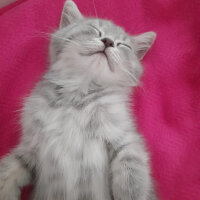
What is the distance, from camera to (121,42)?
1.29 m

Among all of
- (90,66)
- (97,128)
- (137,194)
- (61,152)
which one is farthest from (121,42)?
(137,194)

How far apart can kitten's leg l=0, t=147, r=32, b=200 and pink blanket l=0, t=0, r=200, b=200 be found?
0.65ft

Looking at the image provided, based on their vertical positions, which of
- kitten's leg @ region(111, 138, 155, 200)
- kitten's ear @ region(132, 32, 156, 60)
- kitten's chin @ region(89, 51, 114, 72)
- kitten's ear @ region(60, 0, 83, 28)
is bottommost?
kitten's leg @ region(111, 138, 155, 200)

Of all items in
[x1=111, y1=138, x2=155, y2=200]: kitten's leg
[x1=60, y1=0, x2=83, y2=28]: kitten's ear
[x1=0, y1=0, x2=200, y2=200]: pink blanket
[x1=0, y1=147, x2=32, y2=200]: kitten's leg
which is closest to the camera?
[x1=111, y1=138, x2=155, y2=200]: kitten's leg

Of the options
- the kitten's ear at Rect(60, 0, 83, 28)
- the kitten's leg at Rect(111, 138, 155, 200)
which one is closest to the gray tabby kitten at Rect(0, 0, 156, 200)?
the kitten's leg at Rect(111, 138, 155, 200)

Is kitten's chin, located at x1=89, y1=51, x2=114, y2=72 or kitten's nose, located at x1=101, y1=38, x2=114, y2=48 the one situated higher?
kitten's nose, located at x1=101, y1=38, x2=114, y2=48

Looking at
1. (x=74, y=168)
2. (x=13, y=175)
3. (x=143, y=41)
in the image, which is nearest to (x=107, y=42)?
(x=143, y=41)

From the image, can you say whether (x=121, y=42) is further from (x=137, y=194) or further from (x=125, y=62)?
(x=137, y=194)

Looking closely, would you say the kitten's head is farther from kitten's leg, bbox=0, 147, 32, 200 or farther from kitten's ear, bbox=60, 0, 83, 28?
kitten's leg, bbox=0, 147, 32, 200

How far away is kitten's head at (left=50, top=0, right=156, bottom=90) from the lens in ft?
3.77

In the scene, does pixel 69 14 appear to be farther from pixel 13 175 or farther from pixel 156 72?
pixel 13 175

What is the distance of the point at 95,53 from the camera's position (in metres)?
1.14

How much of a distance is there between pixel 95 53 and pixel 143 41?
0.47 m

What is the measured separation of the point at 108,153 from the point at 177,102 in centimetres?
59
